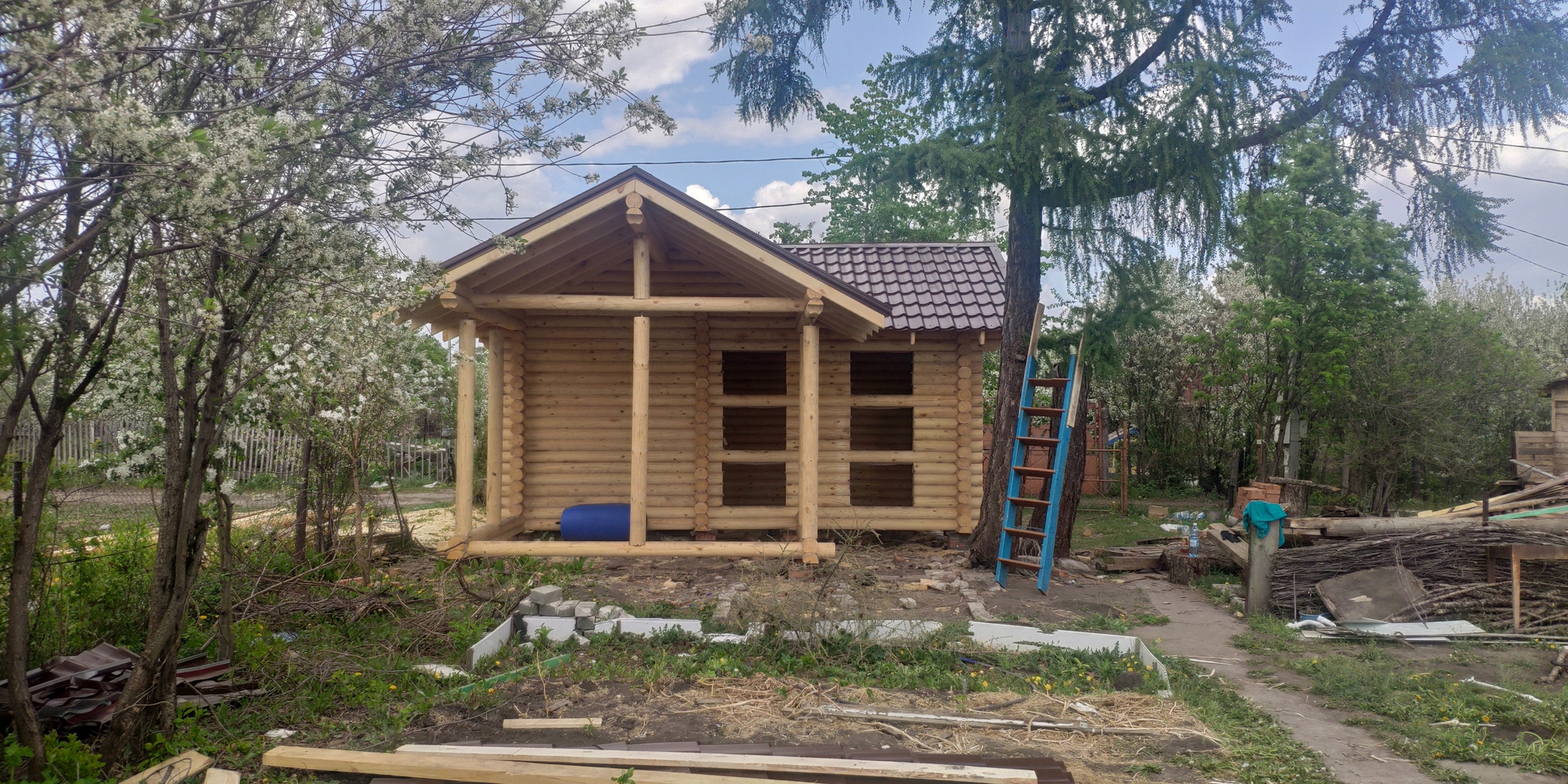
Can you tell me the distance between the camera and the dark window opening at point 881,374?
49.2 feet

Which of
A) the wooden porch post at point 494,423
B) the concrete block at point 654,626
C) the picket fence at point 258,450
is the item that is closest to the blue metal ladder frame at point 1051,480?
the concrete block at point 654,626

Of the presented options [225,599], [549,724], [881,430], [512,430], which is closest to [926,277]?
[881,430]

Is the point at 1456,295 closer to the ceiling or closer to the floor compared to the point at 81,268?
closer to the ceiling

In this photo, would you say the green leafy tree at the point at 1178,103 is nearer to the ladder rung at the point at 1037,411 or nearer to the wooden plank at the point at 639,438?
the ladder rung at the point at 1037,411

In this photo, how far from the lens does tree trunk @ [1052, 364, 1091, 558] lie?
10961 millimetres

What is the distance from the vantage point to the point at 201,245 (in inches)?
143

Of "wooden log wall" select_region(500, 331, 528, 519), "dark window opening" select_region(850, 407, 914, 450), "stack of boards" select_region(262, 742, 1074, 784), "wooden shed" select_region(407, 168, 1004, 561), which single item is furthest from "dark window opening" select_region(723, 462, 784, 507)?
"stack of boards" select_region(262, 742, 1074, 784)

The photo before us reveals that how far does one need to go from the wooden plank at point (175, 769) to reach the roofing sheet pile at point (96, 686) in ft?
1.24

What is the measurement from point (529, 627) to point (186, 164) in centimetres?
461

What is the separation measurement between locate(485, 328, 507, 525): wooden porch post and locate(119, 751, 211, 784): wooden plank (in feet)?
21.6

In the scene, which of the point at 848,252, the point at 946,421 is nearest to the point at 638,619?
the point at 946,421

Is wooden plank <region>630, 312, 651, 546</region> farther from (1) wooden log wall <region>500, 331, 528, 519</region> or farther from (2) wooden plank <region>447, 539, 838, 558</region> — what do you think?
(1) wooden log wall <region>500, 331, 528, 519</region>

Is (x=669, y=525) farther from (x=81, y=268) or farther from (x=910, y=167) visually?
(x=81, y=268)

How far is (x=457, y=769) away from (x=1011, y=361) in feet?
26.5
